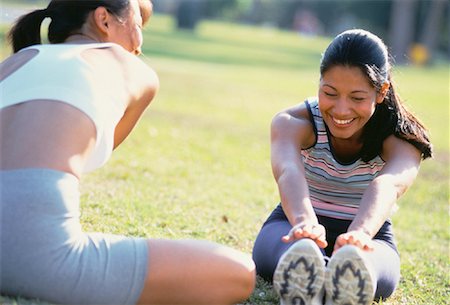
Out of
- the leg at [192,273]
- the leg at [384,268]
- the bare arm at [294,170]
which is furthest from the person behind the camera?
the leg at [384,268]

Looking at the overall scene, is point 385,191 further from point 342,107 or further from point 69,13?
point 69,13

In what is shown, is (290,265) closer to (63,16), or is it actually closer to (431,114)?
(63,16)

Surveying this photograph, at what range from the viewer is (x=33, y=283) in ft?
9.75

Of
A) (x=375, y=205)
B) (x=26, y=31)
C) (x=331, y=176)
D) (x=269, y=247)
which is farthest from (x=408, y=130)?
(x=26, y=31)

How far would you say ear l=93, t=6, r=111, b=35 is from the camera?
3.53 meters

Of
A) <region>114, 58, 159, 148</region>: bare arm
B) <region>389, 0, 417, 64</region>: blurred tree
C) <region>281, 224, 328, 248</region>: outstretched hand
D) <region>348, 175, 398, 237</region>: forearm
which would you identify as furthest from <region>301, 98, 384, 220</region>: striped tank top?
<region>389, 0, 417, 64</region>: blurred tree

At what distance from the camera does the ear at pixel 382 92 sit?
3.91 m

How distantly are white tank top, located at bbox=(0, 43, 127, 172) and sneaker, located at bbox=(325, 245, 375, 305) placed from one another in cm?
106

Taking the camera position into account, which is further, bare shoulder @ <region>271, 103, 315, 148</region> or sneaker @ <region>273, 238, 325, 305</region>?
bare shoulder @ <region>271, 103, 315, 148</region>

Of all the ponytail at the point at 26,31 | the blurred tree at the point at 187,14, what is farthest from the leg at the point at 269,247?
the blurred tree at the point at 187,14

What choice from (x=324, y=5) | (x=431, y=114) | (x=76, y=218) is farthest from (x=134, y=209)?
(x=324, y=5)

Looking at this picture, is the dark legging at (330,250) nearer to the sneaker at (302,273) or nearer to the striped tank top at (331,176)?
the striped tank top at (331,176)

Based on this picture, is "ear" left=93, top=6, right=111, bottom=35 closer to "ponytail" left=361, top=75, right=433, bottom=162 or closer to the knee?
the knee

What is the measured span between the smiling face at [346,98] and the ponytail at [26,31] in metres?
1.43
